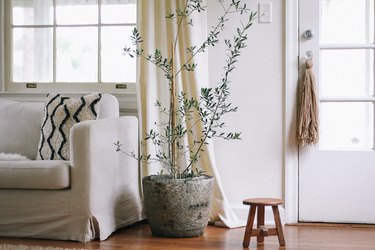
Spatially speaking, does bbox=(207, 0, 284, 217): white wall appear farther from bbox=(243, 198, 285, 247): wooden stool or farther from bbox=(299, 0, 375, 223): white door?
bbox=(243, 198, 285, 247): wooden stool

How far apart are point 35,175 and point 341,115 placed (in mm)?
1856

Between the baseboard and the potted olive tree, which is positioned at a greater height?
the potted olive tree

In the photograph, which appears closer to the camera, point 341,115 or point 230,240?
point 230,240

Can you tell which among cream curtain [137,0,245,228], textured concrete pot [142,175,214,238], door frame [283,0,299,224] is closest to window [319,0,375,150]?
door frame [283,0,299,224]

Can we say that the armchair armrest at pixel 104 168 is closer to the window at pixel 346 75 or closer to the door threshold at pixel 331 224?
the door threshold at pixel 331 224

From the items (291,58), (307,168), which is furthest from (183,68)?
(307,168)

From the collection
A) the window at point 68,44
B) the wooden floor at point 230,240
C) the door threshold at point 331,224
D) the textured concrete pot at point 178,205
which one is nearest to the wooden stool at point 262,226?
the wooden floor at point 230,240

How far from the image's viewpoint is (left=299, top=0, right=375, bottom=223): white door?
13.4 feet

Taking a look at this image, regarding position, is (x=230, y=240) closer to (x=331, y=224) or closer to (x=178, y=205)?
(x=178, y=205)

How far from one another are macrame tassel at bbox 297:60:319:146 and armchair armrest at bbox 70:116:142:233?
103 centimetres

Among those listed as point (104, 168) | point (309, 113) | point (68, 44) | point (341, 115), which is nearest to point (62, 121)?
point (104, 168)

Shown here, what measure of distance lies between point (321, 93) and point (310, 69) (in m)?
0.17

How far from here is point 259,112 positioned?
4188 mm

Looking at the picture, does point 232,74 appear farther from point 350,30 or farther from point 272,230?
point 272,230
